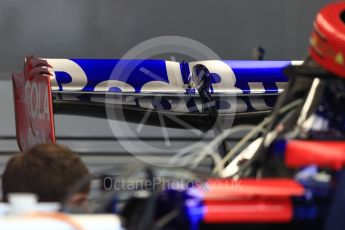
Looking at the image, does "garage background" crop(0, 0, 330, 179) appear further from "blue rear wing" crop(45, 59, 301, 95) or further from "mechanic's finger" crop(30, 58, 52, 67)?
"mechanic's finger" crop(30, 58, 52, 67)

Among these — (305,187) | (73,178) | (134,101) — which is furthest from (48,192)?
(134,101)

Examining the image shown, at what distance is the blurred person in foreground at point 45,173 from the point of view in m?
1.65

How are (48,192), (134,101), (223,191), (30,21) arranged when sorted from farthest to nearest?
(30,21), (134,101), (48,192), (223,191)

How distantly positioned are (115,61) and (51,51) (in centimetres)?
145

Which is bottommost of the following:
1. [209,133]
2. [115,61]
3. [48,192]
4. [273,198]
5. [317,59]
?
[209,133]

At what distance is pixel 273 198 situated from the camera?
4.58 feet

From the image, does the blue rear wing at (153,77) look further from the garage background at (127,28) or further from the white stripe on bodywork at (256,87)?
the garage background at (127,28)

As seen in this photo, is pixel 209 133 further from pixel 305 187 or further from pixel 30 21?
pixel 305 187

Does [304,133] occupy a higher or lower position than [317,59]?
lower

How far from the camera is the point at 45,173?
166 cm

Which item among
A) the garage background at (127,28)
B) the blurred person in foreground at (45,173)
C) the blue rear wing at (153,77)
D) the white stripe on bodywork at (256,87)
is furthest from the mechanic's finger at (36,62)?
the blurred person in foreground at (45,173)

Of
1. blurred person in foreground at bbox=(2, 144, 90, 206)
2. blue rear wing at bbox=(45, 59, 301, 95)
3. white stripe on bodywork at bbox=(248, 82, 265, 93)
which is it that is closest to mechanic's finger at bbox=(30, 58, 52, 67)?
blue rear wing at bbox=(45, 59, 301, 95)

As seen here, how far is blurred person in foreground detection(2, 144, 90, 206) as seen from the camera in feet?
5.41

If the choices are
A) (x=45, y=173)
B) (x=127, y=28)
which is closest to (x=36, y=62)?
(x=127, y=28)
